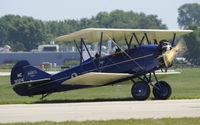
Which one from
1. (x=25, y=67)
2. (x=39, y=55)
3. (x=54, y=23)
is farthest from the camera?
(x=54, y=23)

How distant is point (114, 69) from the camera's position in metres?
18.5

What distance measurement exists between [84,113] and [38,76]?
6292 mm

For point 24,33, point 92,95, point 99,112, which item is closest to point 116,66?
point 99,112

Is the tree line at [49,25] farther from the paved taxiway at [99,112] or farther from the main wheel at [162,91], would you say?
the paved taxiway at [99,112]

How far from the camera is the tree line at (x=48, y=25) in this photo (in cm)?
13625

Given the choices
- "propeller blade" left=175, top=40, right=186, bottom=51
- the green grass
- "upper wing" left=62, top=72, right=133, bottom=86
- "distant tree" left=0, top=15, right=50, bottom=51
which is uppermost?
"propeller blade" left=175, top=40, right=186, bottom=51

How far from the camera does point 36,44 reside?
139875 mm

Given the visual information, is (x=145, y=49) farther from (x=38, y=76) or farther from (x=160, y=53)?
(x=38, y=76)

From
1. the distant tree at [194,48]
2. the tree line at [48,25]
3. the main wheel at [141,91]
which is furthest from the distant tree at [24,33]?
the main wheel at [141,91]

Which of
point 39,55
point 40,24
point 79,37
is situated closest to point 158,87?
point 79,37

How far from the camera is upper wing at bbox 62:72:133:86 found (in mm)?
17247

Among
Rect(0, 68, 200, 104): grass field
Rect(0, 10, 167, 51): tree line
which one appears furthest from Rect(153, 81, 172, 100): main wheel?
Rect(0, 10, 167, 51): tree line

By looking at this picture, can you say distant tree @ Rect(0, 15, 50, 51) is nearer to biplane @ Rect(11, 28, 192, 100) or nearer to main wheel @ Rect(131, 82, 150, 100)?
biplane @ Rect(11, 28, 192, 100)

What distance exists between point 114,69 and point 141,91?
154 centimetres
